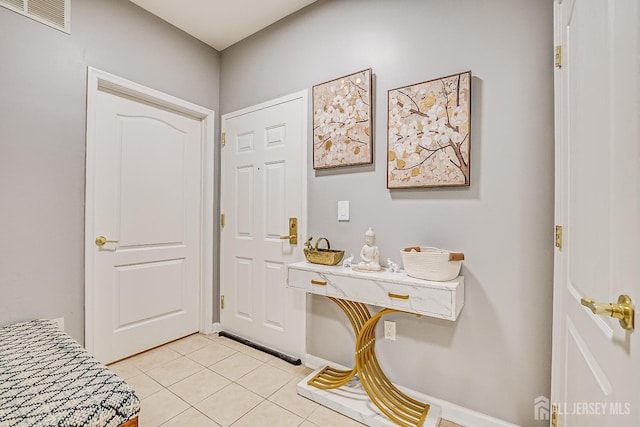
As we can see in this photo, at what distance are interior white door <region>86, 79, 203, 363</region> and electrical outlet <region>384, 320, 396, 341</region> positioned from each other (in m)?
1.80

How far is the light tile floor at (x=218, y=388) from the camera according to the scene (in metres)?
1.62

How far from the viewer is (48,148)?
6.06 ft

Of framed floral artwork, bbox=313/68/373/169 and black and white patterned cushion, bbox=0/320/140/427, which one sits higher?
framed floral artwork, bbox=313/68/373/169

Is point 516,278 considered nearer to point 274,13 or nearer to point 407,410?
point 407,410

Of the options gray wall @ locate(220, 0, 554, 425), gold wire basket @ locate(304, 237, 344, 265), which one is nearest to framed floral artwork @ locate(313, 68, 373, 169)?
gray wall @ locate(220, 0, 554, 425)

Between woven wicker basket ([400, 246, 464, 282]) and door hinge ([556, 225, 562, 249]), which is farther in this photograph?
woven wicker basket ([400, 246, 464, 282])

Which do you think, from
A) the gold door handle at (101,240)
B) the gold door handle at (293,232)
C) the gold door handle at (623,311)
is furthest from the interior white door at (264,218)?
the gold door handle at (623,311)

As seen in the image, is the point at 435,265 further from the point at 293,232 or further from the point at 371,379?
the point at 293,232

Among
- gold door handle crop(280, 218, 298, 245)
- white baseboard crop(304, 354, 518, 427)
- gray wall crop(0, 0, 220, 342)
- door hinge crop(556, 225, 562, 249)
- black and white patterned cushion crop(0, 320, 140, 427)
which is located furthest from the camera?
gold door handle crop(280, 218, 298, 245)

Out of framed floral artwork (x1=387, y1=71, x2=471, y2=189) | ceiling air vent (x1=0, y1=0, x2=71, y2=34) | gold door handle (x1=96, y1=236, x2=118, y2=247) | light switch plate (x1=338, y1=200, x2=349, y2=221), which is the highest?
ceiling air vent (x1=0, y1=0, x2=71, y2=34)

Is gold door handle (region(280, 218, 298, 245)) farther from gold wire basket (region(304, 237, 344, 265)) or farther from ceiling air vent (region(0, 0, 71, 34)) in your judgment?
ceiling air vent (region(0, 0, 71, 34))

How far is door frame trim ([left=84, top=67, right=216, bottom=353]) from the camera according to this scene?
202 centimetres
